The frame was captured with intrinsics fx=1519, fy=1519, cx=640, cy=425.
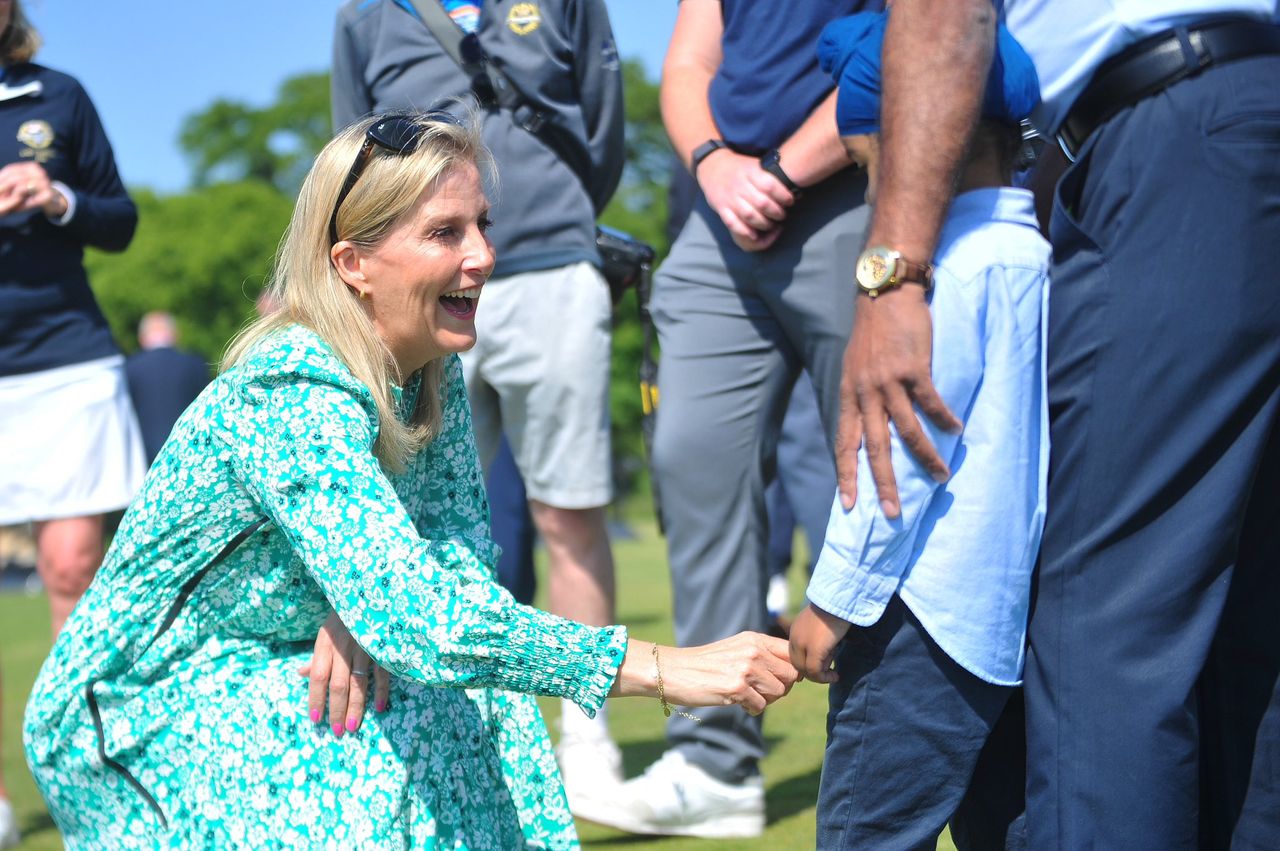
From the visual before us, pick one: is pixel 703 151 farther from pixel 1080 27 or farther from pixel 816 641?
pixel 816 641

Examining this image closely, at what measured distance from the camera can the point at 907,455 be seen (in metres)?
2.26

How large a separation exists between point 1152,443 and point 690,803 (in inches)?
73.6

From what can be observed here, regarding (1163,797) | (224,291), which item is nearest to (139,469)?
(1163,797)

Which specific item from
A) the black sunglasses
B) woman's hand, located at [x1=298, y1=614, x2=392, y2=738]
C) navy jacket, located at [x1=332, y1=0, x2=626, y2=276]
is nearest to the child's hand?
woman's hand, located at [x1=298, y1=614, x2=392, y2=738]

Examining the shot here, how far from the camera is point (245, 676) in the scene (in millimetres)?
2689

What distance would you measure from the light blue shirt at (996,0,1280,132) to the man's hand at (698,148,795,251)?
97 centimetres

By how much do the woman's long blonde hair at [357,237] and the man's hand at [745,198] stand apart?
811mm

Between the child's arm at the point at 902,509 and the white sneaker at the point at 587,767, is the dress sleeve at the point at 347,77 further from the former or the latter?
the child's arm at the point at 902,509

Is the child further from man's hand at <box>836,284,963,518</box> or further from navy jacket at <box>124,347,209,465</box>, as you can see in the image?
navy jacket at <box>124,347,209,465</box>

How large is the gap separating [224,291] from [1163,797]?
59.7 metres

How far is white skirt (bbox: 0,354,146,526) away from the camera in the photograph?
4457mm

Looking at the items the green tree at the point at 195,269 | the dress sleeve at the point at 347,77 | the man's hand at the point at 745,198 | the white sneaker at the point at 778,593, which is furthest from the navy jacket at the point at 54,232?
the green tree at the point at 195,269

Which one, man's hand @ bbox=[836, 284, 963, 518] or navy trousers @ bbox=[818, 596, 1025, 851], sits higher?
man's hand @ bbox=[836, 284, 963, 518]

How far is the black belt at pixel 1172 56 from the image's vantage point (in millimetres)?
2211
